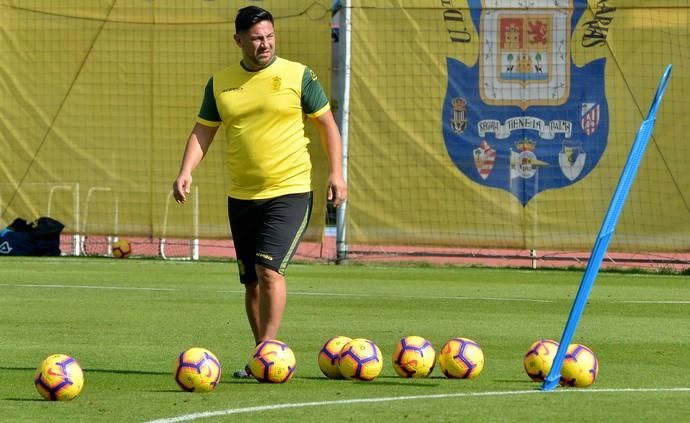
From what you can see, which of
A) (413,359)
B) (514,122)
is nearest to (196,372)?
(413,359)

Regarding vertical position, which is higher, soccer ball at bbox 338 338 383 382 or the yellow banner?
the yellow banner

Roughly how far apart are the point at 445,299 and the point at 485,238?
6.08 meters

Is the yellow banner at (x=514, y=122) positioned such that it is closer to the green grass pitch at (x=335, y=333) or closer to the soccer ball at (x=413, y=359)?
the green grass pitch at (x=335, y=333)

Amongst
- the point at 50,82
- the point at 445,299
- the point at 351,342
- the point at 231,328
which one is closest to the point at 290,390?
the point at 351,342

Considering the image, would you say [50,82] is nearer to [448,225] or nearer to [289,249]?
[448,225]

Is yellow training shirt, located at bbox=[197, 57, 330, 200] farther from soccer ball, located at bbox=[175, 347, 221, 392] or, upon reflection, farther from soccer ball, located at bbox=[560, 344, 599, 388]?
soccer ball, located at bbox=[560, 344, 599, 388]

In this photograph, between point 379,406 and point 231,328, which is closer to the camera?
point 379,406

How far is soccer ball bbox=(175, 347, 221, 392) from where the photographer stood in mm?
7523

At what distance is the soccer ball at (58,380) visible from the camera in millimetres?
7203

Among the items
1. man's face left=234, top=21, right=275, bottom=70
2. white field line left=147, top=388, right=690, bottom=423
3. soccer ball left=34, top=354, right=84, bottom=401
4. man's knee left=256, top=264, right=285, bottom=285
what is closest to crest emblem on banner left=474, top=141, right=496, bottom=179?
man's face left=234, top=21, right=275, bottom=70

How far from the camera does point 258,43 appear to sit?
28.2ft

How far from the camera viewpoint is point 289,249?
28.5 feet

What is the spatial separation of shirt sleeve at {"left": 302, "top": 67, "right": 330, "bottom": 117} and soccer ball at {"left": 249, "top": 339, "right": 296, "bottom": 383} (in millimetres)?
1694

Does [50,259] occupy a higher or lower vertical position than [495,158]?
lower
